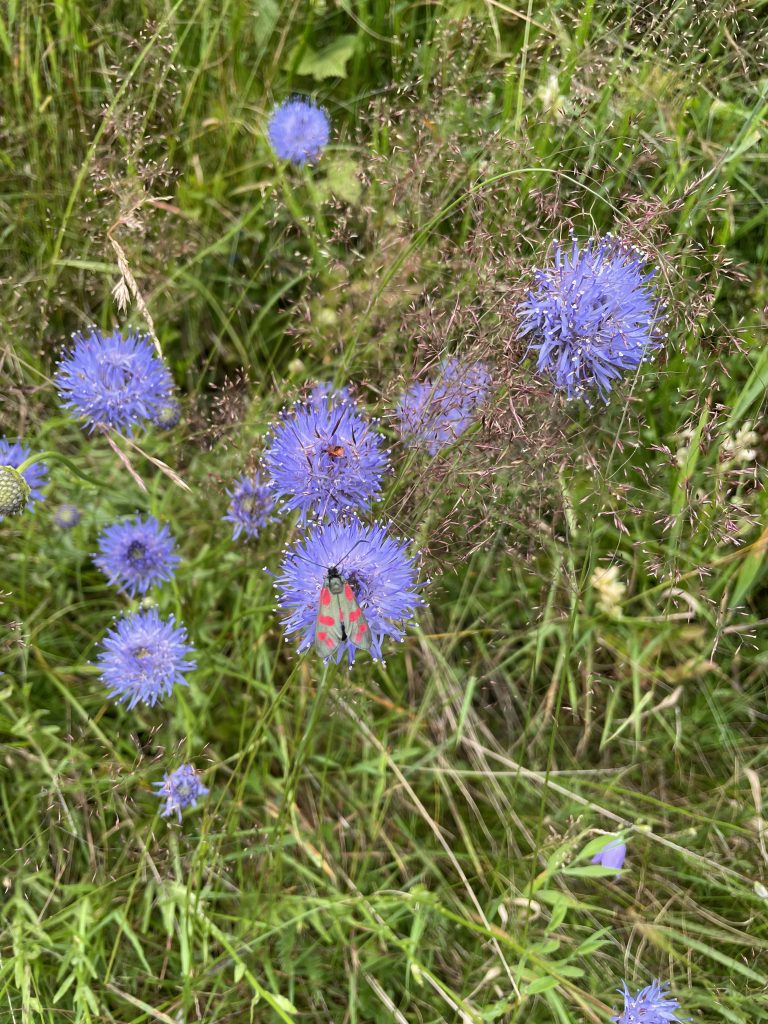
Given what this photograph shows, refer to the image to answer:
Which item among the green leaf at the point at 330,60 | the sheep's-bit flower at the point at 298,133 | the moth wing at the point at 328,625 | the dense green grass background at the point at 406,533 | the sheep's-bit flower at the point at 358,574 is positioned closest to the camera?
the moth wing at the point at 328,625

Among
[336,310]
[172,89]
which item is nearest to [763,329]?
[336,310]

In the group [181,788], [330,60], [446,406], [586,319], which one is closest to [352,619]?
[446,406]

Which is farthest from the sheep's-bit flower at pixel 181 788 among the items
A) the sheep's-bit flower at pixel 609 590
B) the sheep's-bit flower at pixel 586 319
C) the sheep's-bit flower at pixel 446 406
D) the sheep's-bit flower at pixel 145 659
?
the sheep's-bit flower at pixel 586 319

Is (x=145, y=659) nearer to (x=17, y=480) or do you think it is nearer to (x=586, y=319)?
(x=17, y=480)

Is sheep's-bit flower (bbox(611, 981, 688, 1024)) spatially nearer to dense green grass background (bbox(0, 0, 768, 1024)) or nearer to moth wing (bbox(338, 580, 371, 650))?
dense green grass background (bbox(0, 0, 768, 1024))

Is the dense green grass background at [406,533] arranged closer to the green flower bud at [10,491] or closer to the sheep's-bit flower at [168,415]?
the sheep's-bit flower at [168,415]

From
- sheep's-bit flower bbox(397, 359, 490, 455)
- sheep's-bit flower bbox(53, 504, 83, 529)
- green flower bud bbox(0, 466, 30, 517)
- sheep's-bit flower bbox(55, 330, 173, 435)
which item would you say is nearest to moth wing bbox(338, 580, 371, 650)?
sheep's-bit flower bbox(397, 359, 490, 455)

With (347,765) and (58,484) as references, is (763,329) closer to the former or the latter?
(347,765)
